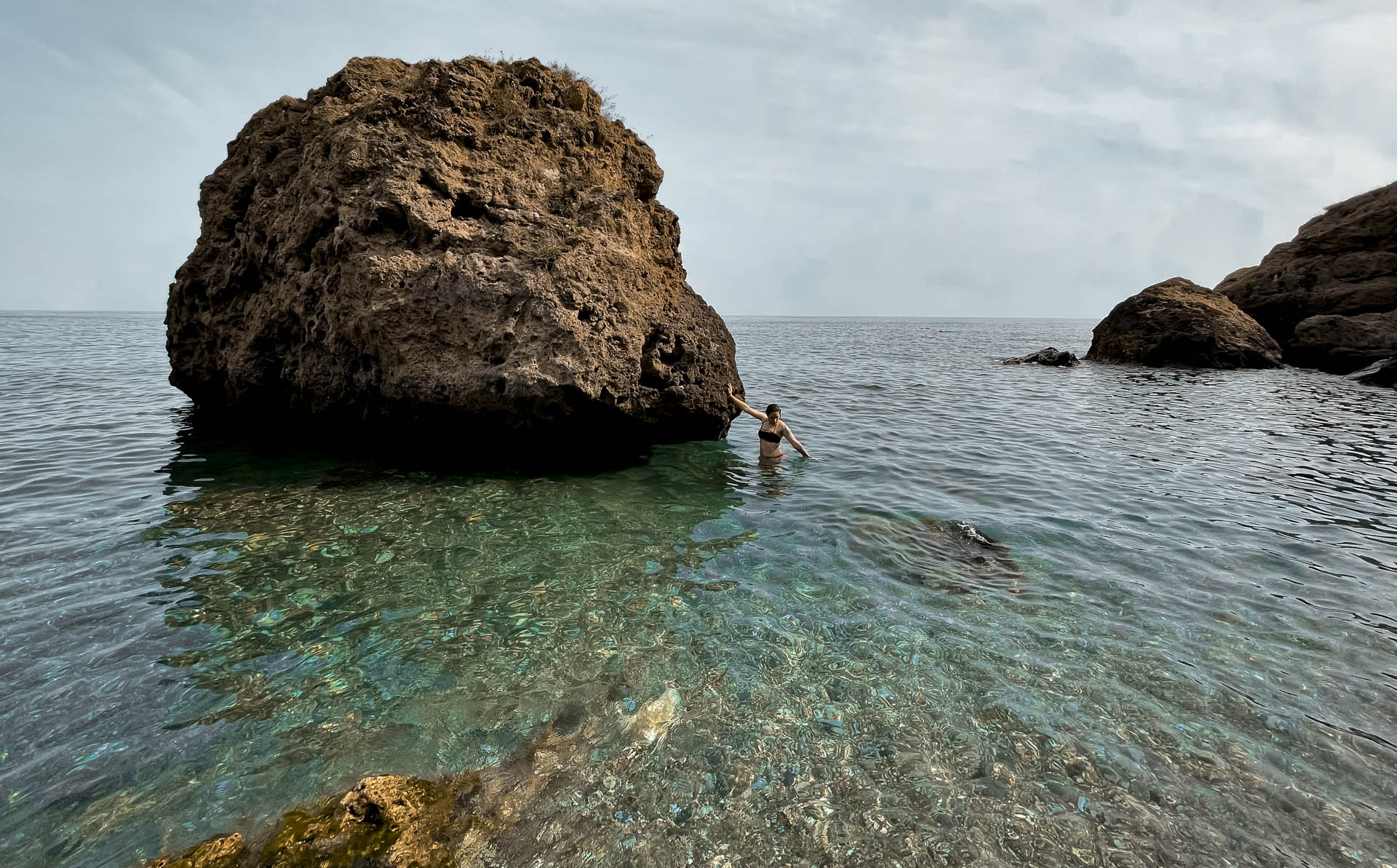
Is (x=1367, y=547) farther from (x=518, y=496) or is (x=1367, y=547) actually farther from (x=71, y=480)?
(x=71, y=480)

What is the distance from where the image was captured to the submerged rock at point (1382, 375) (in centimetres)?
2388

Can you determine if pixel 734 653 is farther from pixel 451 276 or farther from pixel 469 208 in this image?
pixel 469 208

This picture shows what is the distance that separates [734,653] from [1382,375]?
31.1 m

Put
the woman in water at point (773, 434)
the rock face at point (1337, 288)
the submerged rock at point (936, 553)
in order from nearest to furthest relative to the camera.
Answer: the submerged rock at point (936, 553), the woman in water at point (773, 434), the rock face at point (1337, 288)

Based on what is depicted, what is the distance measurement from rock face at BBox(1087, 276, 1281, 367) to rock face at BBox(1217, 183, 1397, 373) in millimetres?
1839

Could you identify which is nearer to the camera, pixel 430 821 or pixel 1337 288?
pixel 430 821

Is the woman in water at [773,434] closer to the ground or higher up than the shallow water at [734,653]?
higher up

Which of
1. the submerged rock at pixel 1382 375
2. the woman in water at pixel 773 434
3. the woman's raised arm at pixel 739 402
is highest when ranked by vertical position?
the submerged rock at pixel 1382 375

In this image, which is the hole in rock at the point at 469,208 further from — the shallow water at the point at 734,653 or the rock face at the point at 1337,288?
the rock face at the point at 1337,288

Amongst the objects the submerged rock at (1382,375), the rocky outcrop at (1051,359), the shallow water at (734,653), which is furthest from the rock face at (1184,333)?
the shallow water at (734,653)

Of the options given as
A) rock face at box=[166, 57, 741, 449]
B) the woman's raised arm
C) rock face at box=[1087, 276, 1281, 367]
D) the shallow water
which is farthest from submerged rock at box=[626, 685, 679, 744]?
rock face at box=[1087, 276, 1281, 367]

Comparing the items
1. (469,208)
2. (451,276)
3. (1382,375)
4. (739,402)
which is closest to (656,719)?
(451,276)

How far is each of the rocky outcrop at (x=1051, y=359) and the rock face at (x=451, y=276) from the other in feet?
85.4

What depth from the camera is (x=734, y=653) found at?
5.75 metres
